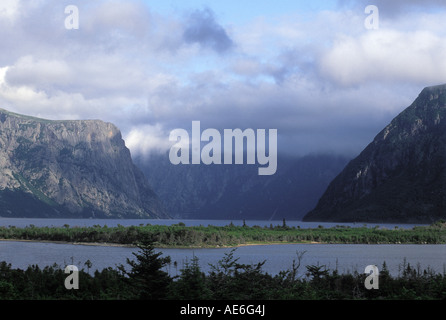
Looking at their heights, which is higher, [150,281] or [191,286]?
[150,281]

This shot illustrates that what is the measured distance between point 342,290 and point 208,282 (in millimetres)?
11621

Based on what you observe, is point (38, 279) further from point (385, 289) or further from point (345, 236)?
point (345, 236)

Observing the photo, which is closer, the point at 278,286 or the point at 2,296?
the point at 2,296

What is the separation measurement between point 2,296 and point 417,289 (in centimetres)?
3090

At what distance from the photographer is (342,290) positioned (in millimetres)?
50438

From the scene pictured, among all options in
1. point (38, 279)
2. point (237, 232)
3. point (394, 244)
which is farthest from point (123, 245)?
point (38, 279)

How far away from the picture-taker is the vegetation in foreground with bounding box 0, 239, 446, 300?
133ft

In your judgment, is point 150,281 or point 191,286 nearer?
point 191,286

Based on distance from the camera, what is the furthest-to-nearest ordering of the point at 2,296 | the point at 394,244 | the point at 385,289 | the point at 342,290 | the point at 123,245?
the point at 394,244, the point at 123,245, the point at 342,290, the point at 385,289, the point at 2,296

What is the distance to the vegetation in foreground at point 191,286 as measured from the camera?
40.6 meters

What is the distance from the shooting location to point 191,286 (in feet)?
135
